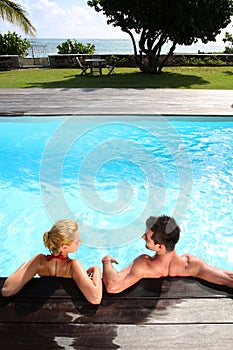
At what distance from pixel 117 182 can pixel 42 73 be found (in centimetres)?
1268

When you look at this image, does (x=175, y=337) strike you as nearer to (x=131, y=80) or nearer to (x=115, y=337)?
(x=115, y=337)

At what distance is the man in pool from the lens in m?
2.22

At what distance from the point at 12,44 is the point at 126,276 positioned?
20.8 m

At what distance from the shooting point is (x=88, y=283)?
2.12m

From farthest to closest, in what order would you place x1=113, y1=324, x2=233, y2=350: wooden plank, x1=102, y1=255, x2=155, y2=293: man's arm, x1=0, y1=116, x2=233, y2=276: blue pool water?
x1=0, y1=116, x2=233, y2=276: blue pool water
x1=102, y1=255, x2=155, y2=293: man's arm
x1=113, y1=324, x2=233, y2=350: wooden plank

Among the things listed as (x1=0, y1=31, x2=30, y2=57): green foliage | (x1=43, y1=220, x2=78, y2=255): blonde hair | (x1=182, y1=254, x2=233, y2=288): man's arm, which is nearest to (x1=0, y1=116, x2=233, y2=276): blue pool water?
(x1=182, y1=254, x2=233, y2=288): man's arm

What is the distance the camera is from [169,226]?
7.40 ft

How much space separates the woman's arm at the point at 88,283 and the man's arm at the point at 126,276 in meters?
0.07

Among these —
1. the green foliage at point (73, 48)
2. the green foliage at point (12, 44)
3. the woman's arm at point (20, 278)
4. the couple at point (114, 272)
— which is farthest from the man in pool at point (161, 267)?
the green foliage at point (12, 44)

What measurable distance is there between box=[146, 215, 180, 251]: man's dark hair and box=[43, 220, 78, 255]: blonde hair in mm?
599

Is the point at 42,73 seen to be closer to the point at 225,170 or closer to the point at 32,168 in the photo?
Answer: the point at 32,168

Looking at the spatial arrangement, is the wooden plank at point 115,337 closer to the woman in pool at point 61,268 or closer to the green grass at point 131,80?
the woman in pool at point 61,268

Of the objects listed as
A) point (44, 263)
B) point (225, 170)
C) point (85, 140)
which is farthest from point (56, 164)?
point (44, 263)

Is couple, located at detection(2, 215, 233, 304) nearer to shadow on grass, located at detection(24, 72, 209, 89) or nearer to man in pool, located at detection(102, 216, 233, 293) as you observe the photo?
man in pool, located at detection(102, 216, 233, 293)
